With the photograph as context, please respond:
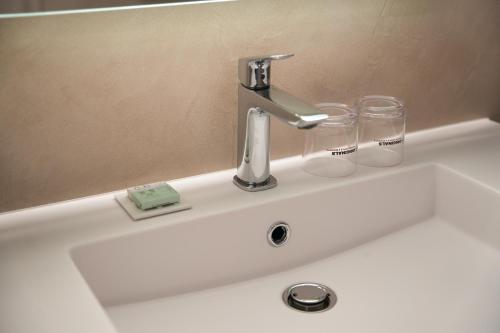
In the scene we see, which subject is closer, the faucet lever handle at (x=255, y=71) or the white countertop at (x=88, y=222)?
the white countertop at (x=88, y=222)

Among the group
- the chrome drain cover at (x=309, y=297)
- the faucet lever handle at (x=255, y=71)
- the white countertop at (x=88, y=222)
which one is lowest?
the chrome drain cover at (x=309, y=297)

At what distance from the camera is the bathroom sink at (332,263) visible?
85 centimetres

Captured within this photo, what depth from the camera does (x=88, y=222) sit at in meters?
0.90

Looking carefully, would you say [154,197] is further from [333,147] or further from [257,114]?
[333,147]

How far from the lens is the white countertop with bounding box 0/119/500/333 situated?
2.33 feet

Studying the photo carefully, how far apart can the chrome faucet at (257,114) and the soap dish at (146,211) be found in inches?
4.0

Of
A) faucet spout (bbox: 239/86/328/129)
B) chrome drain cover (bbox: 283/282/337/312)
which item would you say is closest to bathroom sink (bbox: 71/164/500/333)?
chrome drain cover (bbox: 283/282/337/312)

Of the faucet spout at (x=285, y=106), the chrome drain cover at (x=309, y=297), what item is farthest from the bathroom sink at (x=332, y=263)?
the faucet spout at (x=285, y=106)

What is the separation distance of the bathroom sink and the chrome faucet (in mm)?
43

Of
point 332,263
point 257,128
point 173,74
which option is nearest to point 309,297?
point 332,263

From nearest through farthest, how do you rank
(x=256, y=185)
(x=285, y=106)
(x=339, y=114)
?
1. (x=285, y=106)
2. (x=256, y=185)
3. (x=339, y=114)

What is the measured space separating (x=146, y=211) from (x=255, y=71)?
23 centimetres

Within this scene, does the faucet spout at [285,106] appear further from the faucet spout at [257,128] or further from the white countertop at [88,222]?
the white countertop at [88,222]

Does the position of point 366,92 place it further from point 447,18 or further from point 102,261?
point 102,261
